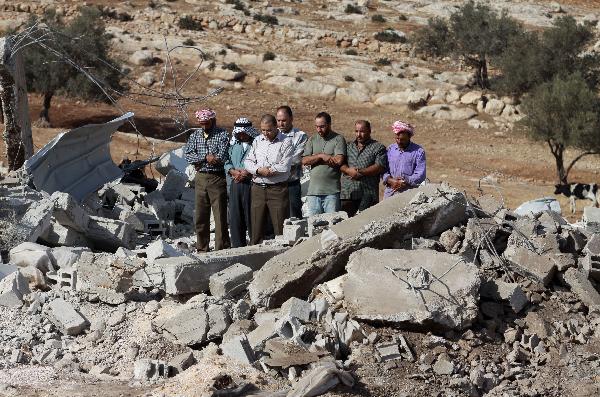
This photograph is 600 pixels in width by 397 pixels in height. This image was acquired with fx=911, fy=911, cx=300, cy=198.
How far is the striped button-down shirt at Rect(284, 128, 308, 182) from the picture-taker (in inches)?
358

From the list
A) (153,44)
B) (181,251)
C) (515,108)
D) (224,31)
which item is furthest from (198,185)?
(224,31)

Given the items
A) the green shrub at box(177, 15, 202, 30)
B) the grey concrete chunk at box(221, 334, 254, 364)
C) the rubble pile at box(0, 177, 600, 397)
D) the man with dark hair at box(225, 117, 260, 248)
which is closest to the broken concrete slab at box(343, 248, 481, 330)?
the rubble pile at box(0, 177, 600, 397)

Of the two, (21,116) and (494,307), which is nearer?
(494,307)

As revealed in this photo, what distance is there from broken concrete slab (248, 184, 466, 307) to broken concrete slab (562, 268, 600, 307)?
3.42 feet

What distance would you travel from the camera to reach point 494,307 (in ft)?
23.7

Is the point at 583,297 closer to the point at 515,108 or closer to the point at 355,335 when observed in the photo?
the point at 355,335

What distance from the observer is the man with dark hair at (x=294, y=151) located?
9.10m

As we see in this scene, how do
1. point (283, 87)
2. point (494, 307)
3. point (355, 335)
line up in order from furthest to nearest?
point (283, 87) → point (494, 307) → point (355, 335)

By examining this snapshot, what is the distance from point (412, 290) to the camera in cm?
685

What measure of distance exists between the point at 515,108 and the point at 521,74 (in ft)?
3.48

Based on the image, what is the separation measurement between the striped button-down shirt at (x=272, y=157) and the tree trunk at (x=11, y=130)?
410 cm

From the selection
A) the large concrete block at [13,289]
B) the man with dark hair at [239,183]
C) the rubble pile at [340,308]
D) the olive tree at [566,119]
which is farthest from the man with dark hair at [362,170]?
the olive tree at [566,119]

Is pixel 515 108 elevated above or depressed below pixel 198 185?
below

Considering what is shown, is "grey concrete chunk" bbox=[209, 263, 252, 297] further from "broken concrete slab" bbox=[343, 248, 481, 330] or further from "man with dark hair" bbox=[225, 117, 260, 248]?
"man with dark hair" bbox=[225, 117, 260, 248]
